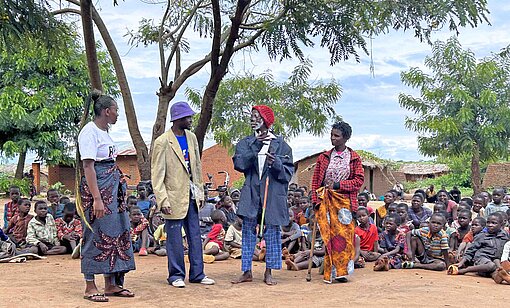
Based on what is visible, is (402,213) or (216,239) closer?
(402,213)

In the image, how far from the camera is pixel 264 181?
6.87 m

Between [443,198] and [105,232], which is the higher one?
[443,198]

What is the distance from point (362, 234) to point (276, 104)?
11.0m

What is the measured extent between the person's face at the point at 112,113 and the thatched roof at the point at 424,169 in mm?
31548

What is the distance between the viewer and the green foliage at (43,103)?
2416 centimetres

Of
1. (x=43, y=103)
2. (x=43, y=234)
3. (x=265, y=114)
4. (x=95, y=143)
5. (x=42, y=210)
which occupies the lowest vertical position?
(x=43, y=234)

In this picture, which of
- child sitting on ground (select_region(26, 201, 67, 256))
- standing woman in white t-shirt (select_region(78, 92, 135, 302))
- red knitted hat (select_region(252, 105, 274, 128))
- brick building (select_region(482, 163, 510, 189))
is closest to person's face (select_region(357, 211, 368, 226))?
red knitted hat (select_region(252, 105, 274, 128))

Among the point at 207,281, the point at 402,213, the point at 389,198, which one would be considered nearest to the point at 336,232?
the point at 207,281

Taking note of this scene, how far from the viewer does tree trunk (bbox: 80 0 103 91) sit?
10.2 meters

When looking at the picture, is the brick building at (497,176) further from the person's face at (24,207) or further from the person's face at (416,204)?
the person's face at (24,207)

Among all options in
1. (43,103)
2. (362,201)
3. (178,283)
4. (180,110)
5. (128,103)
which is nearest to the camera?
(178,283)

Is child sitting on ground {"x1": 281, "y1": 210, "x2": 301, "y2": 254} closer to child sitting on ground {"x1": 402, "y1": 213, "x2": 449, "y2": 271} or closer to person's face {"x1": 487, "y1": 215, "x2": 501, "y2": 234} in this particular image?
child sitting on ground {"x1": 402, "y1": 213, "x2": 449, "y2": 271}

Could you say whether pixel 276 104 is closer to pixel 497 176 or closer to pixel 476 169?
pixel 476 169

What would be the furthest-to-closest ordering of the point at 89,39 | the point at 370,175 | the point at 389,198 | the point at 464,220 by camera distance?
the point at 370,175 → the point at 89,39 → the point at 389,198 → the point at 464,220
